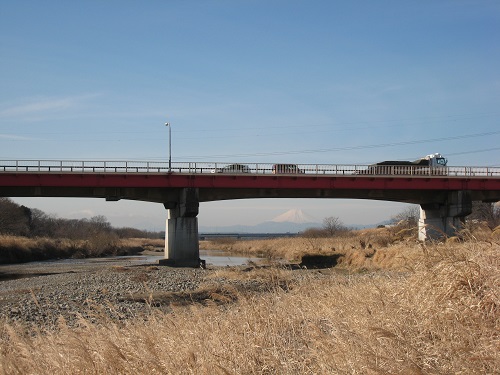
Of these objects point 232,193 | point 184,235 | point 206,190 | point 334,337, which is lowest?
point 184,235

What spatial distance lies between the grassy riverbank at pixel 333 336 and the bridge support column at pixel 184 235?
135 feet

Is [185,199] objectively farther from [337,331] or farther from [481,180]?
[337,331]

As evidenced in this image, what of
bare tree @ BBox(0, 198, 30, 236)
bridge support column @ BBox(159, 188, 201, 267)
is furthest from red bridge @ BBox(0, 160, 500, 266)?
bare tree @ BBox(0, 198, 30, 236)

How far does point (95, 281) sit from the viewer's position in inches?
1399

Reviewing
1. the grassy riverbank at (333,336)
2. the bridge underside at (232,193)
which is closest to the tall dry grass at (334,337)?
the grassy riverbank at (333,336)

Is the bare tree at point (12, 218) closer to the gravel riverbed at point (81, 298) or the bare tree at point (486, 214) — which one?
the gravel riverbed at point (81, 298)

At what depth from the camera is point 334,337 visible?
297 inches

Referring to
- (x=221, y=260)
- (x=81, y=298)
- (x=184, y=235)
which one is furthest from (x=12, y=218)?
(x=81, y=298)

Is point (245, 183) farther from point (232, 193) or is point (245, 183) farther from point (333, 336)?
point (333, 336)

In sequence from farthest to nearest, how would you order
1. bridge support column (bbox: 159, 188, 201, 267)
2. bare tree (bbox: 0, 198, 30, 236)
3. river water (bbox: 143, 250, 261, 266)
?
bare tree (bbox: 0, 198, 30, 236), river water (bbox: 143, 250, 261, 266), bridge support column (bbox: 159, 188, 201, 267)

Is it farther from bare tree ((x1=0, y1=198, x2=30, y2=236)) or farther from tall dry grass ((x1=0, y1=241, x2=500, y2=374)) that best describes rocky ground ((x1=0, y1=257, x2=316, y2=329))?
bare tree ((x1=0, y1=198, x2=30, y2=236))

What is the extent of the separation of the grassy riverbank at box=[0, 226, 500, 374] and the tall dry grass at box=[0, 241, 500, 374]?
0.6 inches

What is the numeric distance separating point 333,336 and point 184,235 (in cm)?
4536

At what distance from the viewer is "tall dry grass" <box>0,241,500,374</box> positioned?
6281mm
